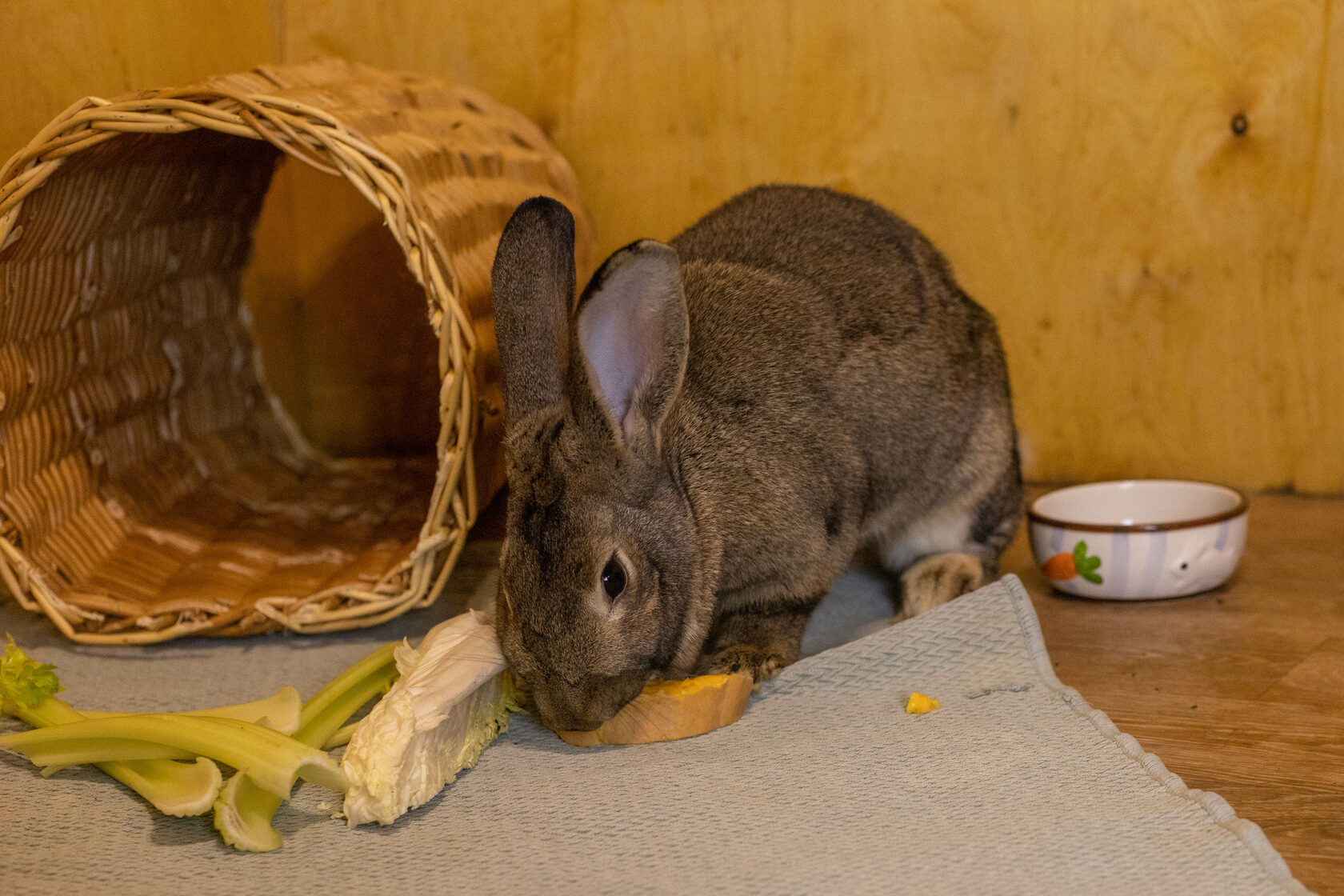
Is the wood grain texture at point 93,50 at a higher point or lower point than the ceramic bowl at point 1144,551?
higher

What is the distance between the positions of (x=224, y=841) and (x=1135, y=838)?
126 cm

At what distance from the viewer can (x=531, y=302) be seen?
196cm

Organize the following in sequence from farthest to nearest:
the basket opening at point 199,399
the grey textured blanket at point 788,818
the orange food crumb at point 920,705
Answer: the basket opening at point 199,399
the orange food crumb at point 920,705
the grey textured blanket at point 788,818

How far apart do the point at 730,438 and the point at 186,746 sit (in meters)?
1.02

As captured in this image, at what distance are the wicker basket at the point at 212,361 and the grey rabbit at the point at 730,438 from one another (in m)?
0.42

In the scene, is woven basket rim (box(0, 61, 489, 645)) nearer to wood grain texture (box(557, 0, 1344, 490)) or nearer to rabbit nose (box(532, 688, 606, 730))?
rabbit nose (box(532, 688, 606, 730))

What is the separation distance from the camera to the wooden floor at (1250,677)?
1762mm

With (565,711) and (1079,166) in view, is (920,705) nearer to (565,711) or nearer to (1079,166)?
(565,711)

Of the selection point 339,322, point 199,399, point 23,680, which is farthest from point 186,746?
point 339,322

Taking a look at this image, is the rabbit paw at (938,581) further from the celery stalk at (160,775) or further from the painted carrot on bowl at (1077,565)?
the celery stalk at (160,775)

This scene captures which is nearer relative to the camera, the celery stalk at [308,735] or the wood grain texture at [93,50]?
the celery stalk at [308,735]

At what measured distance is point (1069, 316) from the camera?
334cm

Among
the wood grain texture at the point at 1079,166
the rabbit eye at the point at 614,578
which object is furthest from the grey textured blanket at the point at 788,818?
the wood grain texture at the point at 1079,166

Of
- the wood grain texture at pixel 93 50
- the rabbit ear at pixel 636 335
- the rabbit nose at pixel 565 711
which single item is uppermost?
the wood grain texture at pixel 93 50
